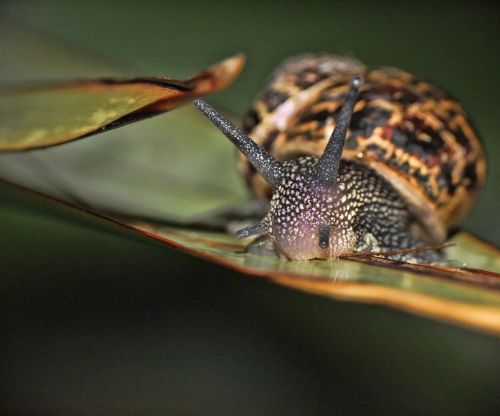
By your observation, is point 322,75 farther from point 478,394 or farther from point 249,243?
point 478,394

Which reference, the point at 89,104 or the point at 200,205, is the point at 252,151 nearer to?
the point at 200,205

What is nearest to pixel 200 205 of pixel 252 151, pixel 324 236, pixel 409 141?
pixel 252 151

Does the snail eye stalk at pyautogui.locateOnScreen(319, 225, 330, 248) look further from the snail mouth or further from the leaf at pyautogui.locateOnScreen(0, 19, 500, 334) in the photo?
the leaf at pyautogui.locateOnScreen(0, 19, 500, 334)

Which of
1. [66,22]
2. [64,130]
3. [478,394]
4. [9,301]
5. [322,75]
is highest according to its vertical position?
[66,22]

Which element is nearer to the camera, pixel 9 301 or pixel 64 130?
pixel 64 130

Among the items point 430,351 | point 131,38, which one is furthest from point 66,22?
point 430,351

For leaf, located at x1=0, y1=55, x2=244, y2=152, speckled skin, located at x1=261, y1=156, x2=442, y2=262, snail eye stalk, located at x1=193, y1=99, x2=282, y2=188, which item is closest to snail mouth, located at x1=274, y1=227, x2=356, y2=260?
speckled skin, located at x1=261, y1=156, x2=442, y2=262
